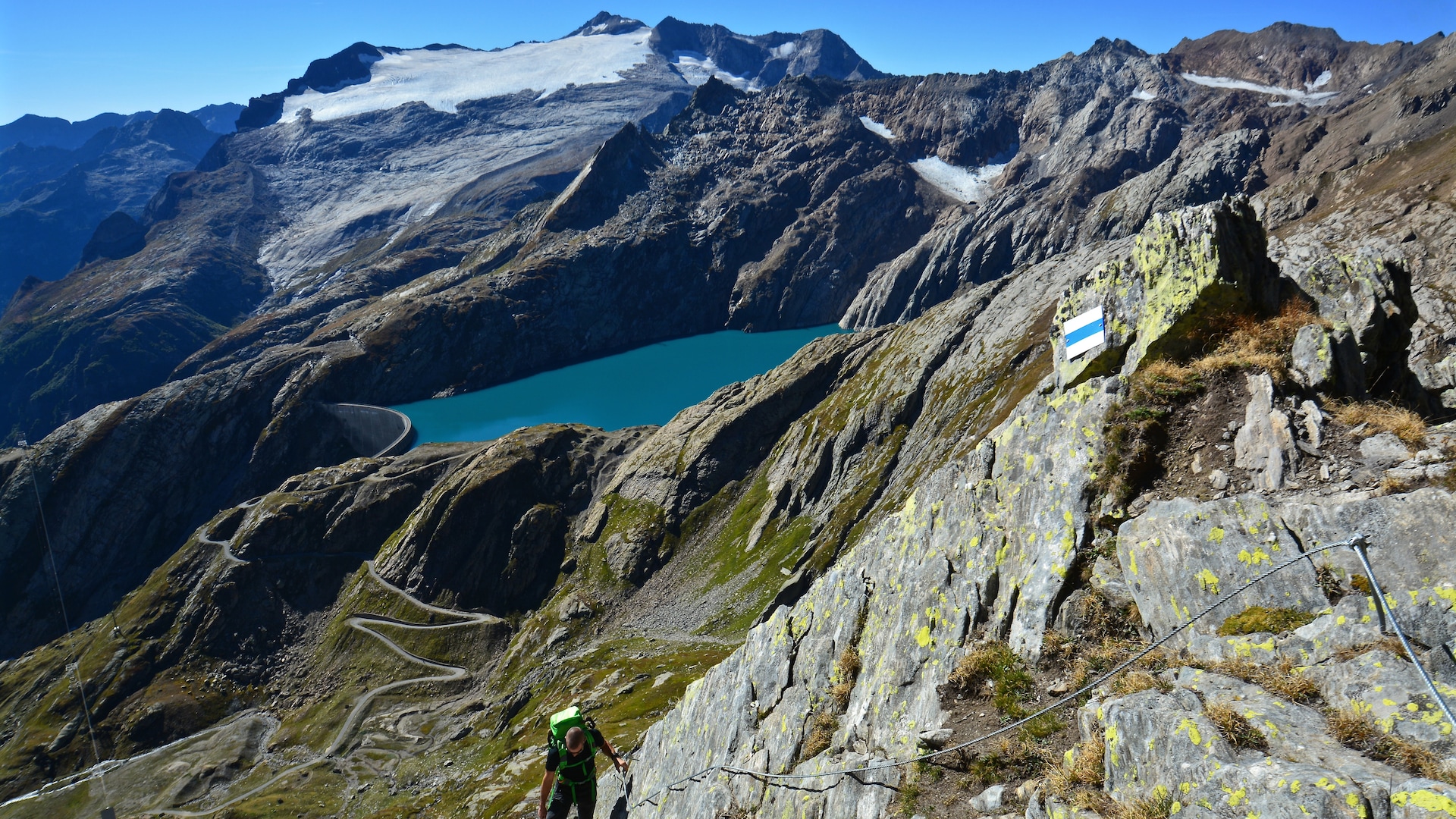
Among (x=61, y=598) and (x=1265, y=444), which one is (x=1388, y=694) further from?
(x=61, y=598)

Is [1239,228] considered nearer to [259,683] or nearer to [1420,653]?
[1420,653]

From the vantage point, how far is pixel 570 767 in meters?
12.8

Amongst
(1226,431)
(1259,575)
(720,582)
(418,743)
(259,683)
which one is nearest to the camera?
(1259,575)

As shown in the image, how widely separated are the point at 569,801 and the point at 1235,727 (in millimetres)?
10509

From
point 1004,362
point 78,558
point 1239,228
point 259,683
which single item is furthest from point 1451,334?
point 78,558

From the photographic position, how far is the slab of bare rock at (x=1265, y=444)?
10383 millimetres

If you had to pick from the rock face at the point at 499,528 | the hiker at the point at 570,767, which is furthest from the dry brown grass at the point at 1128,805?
the rock face at the point at 499,528

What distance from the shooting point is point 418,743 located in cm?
7312

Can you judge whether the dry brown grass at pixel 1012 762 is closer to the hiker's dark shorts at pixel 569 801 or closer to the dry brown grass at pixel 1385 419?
the dry brown grass at pixel 1385 419

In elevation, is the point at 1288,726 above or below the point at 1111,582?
below

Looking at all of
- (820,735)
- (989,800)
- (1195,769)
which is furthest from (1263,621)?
(820,735)

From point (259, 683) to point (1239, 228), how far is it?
377ft

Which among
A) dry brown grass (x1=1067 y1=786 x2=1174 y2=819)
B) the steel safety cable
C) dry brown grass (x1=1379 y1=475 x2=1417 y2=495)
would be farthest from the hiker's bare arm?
dry brown grass (x1=1379 y1=475 x2=1417 y2=495)

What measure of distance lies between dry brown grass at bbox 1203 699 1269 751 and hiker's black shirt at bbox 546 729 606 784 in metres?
9.26
